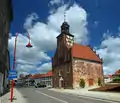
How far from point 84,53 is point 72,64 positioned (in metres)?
9.49

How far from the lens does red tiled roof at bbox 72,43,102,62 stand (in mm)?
53062

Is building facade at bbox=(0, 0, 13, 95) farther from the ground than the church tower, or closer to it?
closer to it

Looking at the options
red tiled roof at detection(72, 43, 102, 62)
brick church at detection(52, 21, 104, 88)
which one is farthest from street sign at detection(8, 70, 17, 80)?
red tiled roof at detection(72, 43, 102, 62)

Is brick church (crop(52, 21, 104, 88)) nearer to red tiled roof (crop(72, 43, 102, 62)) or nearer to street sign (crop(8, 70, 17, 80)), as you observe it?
red tiled roof (crop(72, 43, 102, 62))

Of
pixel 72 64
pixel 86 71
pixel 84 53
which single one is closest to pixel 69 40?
pixel 84 53

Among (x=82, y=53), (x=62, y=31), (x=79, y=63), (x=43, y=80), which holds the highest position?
(x=62, y=31)

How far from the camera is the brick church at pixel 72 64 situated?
162ft

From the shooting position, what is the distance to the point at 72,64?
49.0 m

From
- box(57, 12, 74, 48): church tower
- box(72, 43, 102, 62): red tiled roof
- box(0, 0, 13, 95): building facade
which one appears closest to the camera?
box(0, 0, 13, 95): building facade

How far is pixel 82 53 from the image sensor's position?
183ft

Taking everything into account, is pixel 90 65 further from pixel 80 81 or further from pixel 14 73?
pixel 14 73

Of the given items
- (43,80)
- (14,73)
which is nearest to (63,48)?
(14,73)

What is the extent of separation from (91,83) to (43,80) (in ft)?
205

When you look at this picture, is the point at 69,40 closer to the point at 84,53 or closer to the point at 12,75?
the point at 84,53
